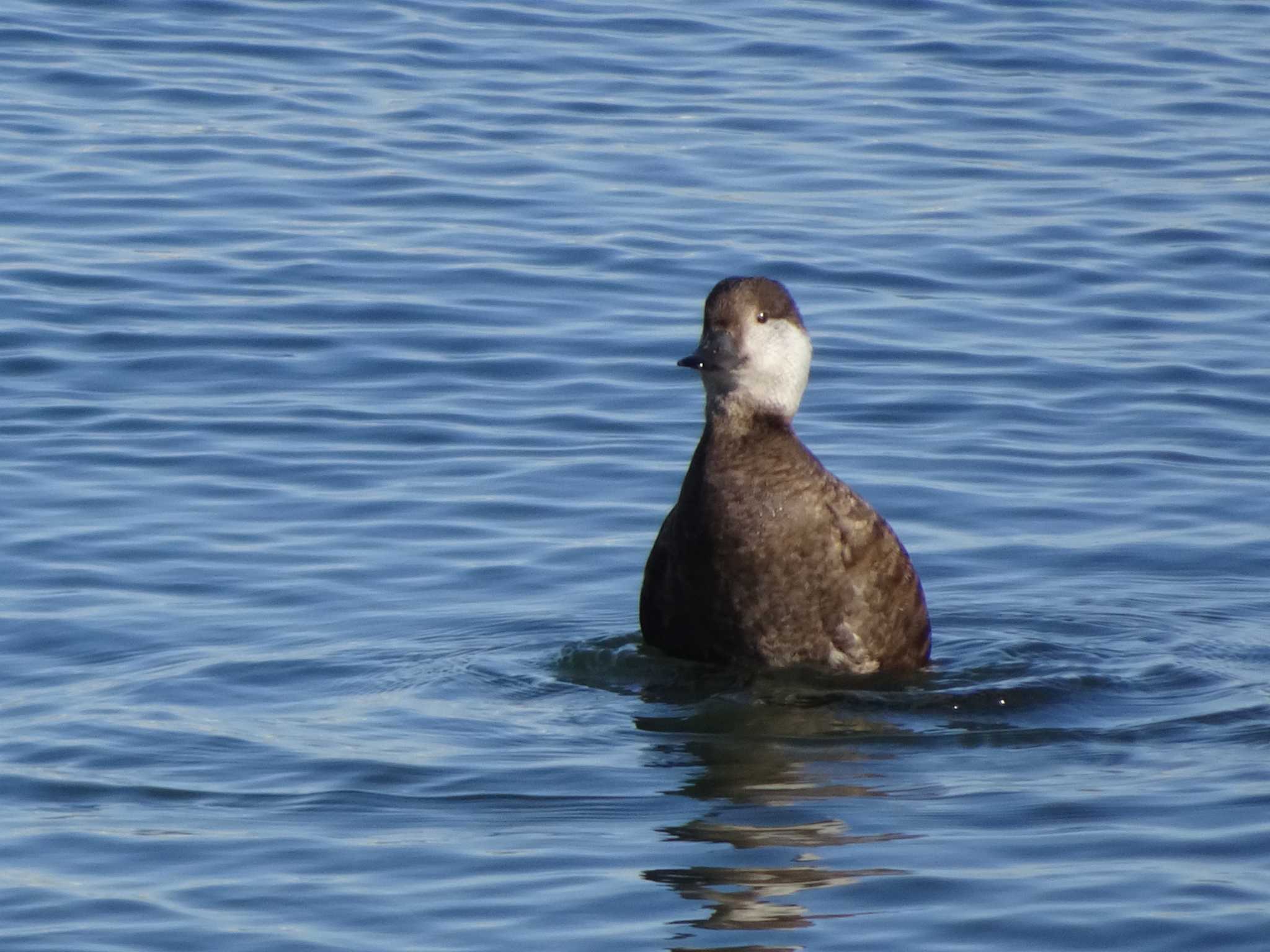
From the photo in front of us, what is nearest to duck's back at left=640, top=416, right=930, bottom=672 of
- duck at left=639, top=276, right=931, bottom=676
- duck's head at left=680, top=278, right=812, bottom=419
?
duck at left=639, top=276, right=931, bottom=676

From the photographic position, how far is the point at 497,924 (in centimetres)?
600

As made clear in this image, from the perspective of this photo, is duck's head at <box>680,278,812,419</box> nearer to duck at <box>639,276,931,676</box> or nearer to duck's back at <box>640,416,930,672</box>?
duck at <box>639,276,931,676</box>

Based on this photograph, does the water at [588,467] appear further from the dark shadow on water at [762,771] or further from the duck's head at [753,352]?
the duck's head at [753,352]

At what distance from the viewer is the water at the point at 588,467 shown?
251 inches

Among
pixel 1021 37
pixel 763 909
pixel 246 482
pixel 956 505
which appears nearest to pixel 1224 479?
pixel 956 505

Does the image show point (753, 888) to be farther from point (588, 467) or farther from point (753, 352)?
point (588, 467)

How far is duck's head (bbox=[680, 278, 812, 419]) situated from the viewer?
8.35m

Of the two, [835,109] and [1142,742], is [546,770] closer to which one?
[1142,742]

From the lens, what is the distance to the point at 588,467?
10633mm

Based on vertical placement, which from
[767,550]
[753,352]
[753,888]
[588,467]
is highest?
[753,352]

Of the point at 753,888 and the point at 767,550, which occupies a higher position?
the point at 767,550

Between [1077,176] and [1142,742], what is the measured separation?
915 centimetres

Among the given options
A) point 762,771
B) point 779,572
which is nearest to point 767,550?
point 779,572

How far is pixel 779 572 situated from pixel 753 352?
2.42 ft
